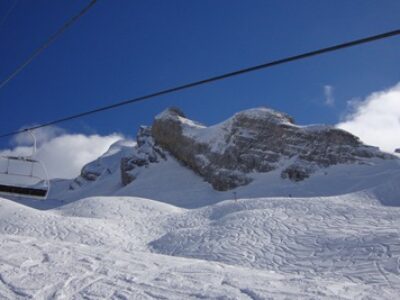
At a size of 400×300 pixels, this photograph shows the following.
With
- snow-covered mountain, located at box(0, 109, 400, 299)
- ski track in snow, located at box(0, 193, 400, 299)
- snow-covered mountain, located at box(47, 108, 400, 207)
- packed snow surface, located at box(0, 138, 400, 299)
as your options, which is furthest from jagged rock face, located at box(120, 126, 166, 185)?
ski track in snow, located at box(0, 193, 400, 299)

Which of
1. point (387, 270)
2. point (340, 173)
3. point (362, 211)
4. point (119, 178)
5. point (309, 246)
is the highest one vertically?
point (119, 178)

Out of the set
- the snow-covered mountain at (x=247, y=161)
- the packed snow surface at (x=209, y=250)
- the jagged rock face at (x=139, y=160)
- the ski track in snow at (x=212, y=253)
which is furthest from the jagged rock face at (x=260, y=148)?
the ski track in snow at (x=212, y=253)

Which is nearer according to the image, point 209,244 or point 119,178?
point 209,244

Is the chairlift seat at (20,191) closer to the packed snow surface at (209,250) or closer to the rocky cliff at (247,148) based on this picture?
the packed snow surface at (209,250)

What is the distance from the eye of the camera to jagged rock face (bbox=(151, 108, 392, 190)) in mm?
51125

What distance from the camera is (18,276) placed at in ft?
33.2

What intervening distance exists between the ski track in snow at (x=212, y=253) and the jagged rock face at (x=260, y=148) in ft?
72.4

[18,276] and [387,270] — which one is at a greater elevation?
[387,270]

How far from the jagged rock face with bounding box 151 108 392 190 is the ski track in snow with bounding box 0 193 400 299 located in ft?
72.4

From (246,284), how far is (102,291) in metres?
3.26

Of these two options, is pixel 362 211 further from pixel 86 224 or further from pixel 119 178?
pixel 119 178

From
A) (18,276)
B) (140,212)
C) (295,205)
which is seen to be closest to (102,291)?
(18,276)

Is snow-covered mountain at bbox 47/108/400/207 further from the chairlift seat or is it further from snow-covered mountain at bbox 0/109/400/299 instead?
the chairlift seat

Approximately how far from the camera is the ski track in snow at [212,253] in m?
9.42
